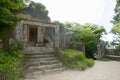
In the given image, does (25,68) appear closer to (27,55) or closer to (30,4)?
(27,55)

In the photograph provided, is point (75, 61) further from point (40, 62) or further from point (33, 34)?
point (33, 34)

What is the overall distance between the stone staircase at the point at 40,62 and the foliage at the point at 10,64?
31.6 inches

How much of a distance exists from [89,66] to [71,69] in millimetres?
2155

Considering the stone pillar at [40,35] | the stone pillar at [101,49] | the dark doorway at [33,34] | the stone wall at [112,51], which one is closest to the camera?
the stone pillar at [40,35]

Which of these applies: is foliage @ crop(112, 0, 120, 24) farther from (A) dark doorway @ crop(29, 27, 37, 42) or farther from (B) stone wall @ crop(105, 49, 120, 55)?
(A) dark doorway @ crop(29, 27, 37, 42)

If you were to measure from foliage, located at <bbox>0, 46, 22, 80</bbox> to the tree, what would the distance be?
54.3 inches

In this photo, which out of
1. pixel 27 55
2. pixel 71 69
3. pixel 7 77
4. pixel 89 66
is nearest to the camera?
pixel 7 77

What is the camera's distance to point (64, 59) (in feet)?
46.6

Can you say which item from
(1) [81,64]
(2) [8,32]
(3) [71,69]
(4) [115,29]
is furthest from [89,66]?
(4) [115,29]

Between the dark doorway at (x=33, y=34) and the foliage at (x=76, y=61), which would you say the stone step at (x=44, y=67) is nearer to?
the foliage at (x=76, y=61)

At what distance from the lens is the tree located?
34.7ft

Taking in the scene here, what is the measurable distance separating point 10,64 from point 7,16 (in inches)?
139

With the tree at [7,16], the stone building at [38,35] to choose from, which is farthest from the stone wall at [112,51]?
the tree at [7,16]

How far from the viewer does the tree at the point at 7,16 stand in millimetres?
10590
